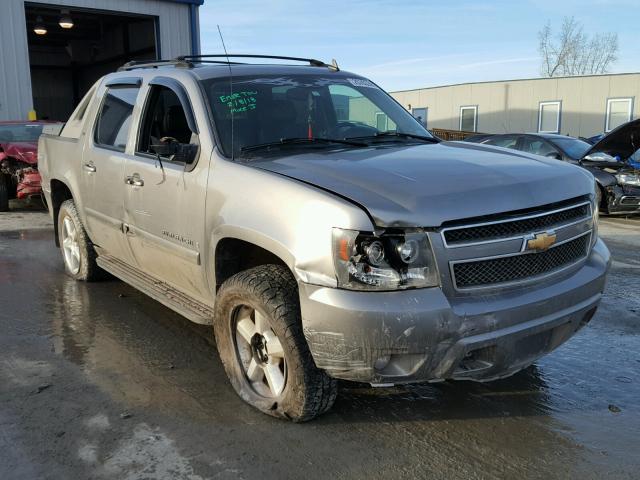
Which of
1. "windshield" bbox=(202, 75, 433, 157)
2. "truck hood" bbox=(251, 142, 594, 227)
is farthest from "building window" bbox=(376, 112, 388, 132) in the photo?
"truck hood" bbox=(251, 142, 594, 227)

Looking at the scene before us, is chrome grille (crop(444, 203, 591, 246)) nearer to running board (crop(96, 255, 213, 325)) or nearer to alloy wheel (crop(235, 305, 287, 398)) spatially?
alloy wheel (crop(235, 305, 287, 398))

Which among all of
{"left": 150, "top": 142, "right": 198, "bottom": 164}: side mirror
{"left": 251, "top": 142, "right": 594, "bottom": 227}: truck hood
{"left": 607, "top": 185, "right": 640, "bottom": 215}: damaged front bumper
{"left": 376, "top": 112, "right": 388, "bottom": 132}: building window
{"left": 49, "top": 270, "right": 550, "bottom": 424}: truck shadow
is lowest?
{"left": 49, "top": 270, "right": 550, "bottom": 424}: truck shadow

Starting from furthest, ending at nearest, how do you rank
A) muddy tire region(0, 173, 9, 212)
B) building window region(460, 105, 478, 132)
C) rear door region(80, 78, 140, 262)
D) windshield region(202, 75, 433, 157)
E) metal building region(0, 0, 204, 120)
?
building window region(460, 105, 478, 132) → metal building region(0, 0, 204, 120) → muddy tire region(0, 173, 9, 212) → rear door region(80, 78, 140, 262) → windshield region(202, 75, 433, 157)

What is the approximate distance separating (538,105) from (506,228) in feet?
91.2

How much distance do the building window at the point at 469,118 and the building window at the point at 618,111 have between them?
6.59 meters

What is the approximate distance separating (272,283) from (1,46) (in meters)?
15.6

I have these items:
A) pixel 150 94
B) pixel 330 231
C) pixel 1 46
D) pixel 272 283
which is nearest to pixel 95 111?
pixel 150 94

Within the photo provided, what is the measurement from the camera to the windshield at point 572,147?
11.1 meters

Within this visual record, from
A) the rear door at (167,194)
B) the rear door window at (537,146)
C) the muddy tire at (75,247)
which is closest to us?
the rear door at (167,194)

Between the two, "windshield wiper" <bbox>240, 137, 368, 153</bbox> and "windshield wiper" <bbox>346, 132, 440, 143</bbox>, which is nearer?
"windshield wiper" <bbox>240, 137, 368, 153</bbox>

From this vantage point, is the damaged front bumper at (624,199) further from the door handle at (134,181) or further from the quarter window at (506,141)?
the door handle at (134,181)

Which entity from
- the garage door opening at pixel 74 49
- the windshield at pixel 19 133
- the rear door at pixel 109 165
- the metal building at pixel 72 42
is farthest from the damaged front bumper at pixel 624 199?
the garage door opening at pixel 74 49

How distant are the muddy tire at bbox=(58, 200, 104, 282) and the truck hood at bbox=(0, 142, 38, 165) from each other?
4.93 meters

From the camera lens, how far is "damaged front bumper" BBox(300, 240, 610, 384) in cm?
265
